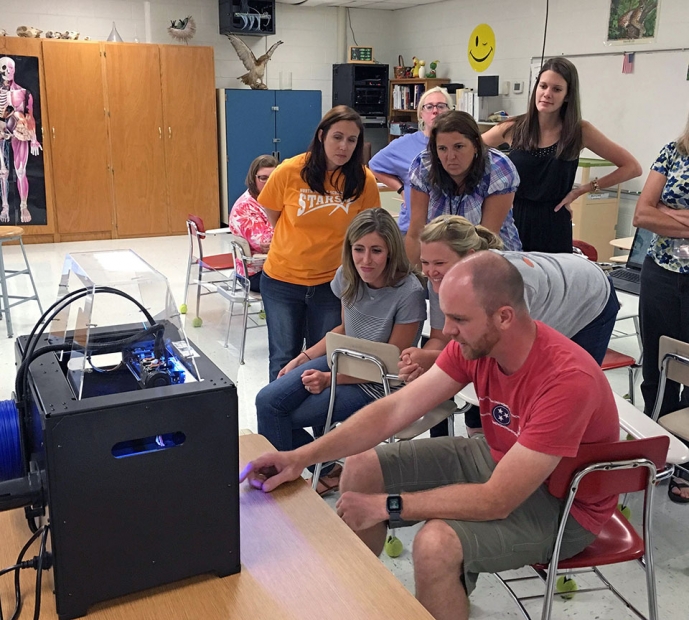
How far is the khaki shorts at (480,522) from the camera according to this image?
60.8 inches

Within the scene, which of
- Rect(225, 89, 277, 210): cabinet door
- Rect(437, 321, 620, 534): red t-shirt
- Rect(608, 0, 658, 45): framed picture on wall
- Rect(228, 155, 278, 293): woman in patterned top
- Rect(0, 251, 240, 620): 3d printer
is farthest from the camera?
Rect(225, 89, 277, 210): cabinet door

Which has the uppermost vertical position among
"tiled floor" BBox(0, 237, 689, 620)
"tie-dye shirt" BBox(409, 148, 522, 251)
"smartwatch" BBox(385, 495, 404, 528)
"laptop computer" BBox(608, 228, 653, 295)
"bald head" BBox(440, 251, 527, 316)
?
"tie-dye shirt" BBox(409, 148, 522, 251)

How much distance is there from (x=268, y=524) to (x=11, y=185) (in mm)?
7131

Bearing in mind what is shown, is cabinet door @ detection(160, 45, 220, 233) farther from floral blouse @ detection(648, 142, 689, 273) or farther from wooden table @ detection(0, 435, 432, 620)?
wooden table @ detection(0, 435, 432, 620)

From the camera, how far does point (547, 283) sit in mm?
2115

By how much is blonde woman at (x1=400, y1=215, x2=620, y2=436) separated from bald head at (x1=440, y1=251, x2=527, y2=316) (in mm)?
511

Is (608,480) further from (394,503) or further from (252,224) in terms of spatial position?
(252,224)

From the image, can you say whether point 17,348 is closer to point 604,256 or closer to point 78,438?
point 78,438

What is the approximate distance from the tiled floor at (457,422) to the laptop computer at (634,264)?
548mm

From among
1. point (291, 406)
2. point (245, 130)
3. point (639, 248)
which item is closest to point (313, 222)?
point (291, 406)

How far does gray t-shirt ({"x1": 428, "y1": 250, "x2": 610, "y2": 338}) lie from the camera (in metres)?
2.08

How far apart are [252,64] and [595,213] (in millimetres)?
4379

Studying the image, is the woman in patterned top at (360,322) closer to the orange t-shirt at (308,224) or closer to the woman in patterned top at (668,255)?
the orange t-shirt at (308,224)

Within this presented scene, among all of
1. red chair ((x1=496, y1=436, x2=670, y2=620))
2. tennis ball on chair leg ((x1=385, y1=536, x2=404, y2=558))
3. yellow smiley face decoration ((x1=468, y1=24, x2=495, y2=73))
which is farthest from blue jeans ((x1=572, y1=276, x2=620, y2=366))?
yellow smiley face decoration ((x1=468, y1=24, x2=495, y2=73))
